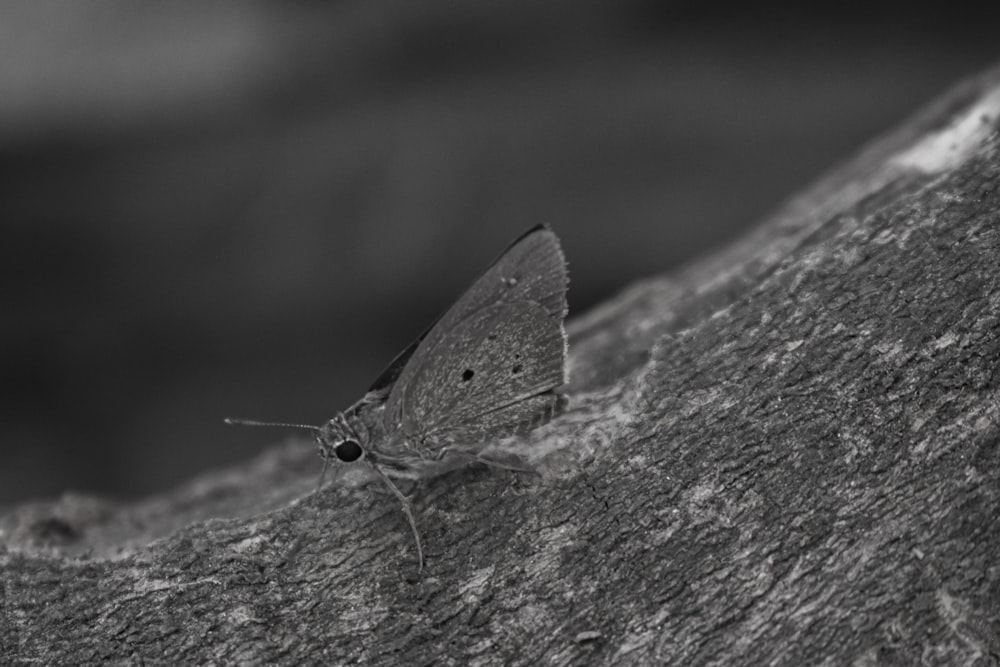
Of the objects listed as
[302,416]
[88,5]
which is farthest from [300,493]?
[88,5]

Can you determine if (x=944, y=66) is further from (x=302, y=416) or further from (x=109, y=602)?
(x=109, y=602)

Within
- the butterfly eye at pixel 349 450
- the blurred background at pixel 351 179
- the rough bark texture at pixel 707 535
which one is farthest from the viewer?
the blurred background at pixel 351 179

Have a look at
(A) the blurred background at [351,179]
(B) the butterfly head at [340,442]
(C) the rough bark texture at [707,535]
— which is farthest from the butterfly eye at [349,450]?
(A) the blurred background at [351,179]

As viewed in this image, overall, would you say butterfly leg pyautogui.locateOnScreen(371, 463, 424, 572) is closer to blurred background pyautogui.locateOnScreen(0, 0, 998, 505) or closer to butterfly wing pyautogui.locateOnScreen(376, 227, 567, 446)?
butterfly wing pyautogui.locateOnScreen(376, 227, 567, 446)

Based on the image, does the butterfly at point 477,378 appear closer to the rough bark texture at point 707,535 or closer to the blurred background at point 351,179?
the rough bark texture at point 707,535

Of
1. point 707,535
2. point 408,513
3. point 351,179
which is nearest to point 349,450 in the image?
point 408,513

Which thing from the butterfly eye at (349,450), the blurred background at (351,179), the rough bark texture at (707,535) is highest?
the blurred background at (351,179)

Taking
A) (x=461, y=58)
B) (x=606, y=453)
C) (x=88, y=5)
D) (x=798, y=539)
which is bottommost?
(x=798, y=539)

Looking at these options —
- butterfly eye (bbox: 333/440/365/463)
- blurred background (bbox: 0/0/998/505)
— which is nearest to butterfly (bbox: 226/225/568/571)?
butterfly eye (bbox: 333/440/365/463)
